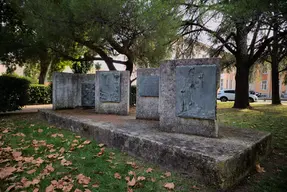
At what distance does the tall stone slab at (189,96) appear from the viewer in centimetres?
411

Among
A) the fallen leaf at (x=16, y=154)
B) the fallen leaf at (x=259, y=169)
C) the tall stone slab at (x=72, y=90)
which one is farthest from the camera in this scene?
the tall stone slab at (x=72, y=90)

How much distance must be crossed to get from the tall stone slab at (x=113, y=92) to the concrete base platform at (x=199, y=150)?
95.4 inches

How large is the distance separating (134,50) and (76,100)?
3.60m

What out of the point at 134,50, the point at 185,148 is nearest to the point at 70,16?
the point at 134,50

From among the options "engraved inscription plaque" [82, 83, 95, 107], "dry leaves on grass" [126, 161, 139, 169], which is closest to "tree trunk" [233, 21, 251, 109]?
"engraved inscription plaque" [82, 83, 95, 107]

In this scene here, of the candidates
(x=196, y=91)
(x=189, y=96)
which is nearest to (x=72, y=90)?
(x=189, y=96)

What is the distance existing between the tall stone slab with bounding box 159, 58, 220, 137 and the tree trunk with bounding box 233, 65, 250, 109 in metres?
10.6

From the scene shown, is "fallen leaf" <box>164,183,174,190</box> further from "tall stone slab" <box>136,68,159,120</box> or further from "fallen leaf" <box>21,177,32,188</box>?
"tall stone slab" <box>136,68,159,120</box>

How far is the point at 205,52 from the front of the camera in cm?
1407

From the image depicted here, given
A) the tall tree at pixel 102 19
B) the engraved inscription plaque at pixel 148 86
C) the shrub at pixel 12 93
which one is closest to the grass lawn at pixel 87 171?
the engraved inscription plaque at pixel 148 86

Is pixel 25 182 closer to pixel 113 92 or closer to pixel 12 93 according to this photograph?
pixel 113 92

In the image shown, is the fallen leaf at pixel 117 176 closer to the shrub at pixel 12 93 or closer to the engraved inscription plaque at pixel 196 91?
the engraved inscription plaque at pixel 196 91

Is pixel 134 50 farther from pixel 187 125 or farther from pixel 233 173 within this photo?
pixel 233 173

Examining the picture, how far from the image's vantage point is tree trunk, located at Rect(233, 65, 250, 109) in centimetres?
1352
